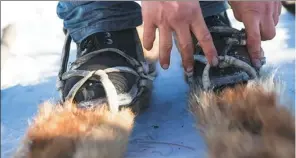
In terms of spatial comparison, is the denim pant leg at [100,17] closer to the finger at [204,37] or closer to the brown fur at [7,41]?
the finger at [204,37]

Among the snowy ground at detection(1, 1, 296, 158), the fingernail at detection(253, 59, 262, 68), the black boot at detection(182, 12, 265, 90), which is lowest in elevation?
the snowy ground at detection(1, 1, 296, 158)

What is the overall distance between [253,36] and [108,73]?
25 cm

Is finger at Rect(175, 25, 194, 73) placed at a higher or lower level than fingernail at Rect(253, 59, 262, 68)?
higher

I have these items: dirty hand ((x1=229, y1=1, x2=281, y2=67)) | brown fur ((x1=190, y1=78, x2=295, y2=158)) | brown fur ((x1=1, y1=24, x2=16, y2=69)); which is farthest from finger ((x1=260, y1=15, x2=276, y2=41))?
brown fur ((x1=1, y1=24, x2=16, y2=69))

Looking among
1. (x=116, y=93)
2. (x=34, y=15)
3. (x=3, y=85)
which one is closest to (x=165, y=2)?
(x=116, y=93)

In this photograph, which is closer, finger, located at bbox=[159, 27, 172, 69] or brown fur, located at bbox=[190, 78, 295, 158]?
brown fur, located at bbox=[190, 78, 295, 158]

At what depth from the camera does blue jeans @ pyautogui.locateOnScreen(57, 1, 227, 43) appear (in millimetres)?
978

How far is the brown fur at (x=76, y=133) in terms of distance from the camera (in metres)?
0.69

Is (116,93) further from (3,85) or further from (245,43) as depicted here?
(3,85)

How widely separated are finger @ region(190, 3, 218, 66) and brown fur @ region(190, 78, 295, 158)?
0.26 feet

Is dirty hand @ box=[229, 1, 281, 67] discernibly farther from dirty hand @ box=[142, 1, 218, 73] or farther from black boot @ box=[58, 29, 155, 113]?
black boot @ box=[58, 29, 155, 113]

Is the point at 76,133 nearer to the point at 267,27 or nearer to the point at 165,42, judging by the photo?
the point at 165,42

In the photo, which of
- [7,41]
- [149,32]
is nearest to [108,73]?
[149,32]

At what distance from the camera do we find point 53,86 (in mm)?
Answer: 1156
